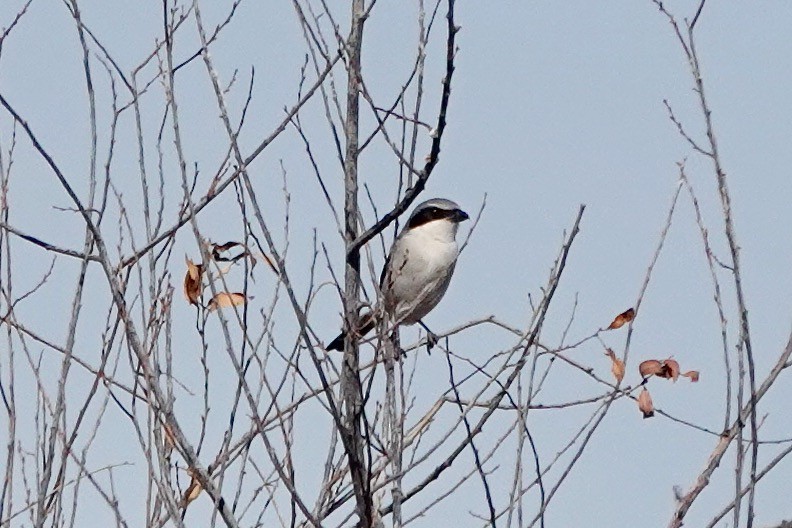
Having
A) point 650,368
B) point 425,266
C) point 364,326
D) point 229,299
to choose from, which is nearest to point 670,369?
point 650,368

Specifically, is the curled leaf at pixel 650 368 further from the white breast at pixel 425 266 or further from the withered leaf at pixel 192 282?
the white breast at pixel 425 266

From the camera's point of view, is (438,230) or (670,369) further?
(438,230)

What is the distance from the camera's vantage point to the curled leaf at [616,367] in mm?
3482

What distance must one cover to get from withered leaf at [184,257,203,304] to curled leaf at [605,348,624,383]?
1.18m

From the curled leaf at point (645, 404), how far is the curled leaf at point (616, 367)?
149mm

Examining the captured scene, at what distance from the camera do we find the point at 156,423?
3.14 m

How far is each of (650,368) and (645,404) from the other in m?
0.17

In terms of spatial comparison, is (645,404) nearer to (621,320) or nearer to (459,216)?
(621,320)

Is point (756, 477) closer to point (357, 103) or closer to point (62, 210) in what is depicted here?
point (357, 103)

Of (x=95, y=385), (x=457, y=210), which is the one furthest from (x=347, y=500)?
(x=457, y=210)

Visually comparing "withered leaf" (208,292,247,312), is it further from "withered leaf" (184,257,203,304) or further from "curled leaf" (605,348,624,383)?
"curled leaf" (605,348,624,383)

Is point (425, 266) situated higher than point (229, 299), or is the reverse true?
point (425, 266)

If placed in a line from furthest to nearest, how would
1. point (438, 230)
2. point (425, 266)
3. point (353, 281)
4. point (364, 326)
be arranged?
1. point (438, 230)
2. point (425, 266)
3. point (364, 326)
4. point (353, 281)

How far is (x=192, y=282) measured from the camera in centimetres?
340
